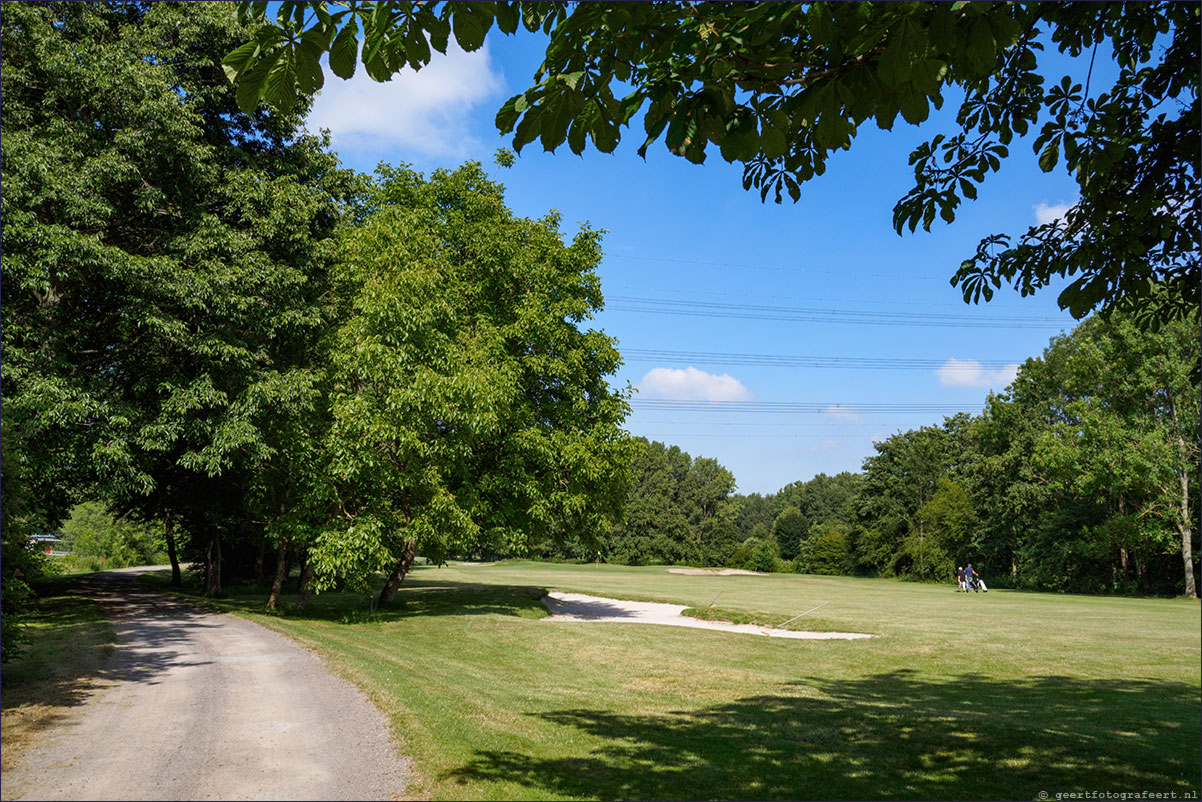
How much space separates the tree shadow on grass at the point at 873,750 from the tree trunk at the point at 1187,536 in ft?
110

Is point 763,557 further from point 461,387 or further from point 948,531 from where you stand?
point 461,387

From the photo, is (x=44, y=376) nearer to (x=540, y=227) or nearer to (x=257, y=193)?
(x=257, y=193)

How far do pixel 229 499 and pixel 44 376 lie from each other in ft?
35.7

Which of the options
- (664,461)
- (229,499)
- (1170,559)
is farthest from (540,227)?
(664,461)

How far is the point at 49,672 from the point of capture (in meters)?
9.38

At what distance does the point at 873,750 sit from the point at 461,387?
12195 mm

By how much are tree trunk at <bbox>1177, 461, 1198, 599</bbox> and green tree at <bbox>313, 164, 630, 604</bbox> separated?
32583 millimetres

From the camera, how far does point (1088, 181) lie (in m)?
6.05

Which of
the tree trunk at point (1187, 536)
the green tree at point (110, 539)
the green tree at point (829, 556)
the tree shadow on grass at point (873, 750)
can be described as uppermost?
the tree trunk at point (1187, 536)

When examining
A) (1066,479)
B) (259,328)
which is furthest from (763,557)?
(259,328)

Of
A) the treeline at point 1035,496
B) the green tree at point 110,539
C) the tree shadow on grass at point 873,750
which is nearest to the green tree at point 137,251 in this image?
the tree shadow on grass at point 873,750

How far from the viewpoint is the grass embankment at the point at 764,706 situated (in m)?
6.12

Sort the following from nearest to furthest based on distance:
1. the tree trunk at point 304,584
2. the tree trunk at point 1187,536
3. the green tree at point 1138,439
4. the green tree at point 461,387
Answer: the green tree at point 461,387, the tree trunk at point 304,584, the green tree at point 1138,439, the tree trunk at point 1187,536

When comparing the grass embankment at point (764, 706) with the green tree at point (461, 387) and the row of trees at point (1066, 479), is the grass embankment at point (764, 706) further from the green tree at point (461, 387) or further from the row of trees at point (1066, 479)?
the row of trees at point (1066, 479)
